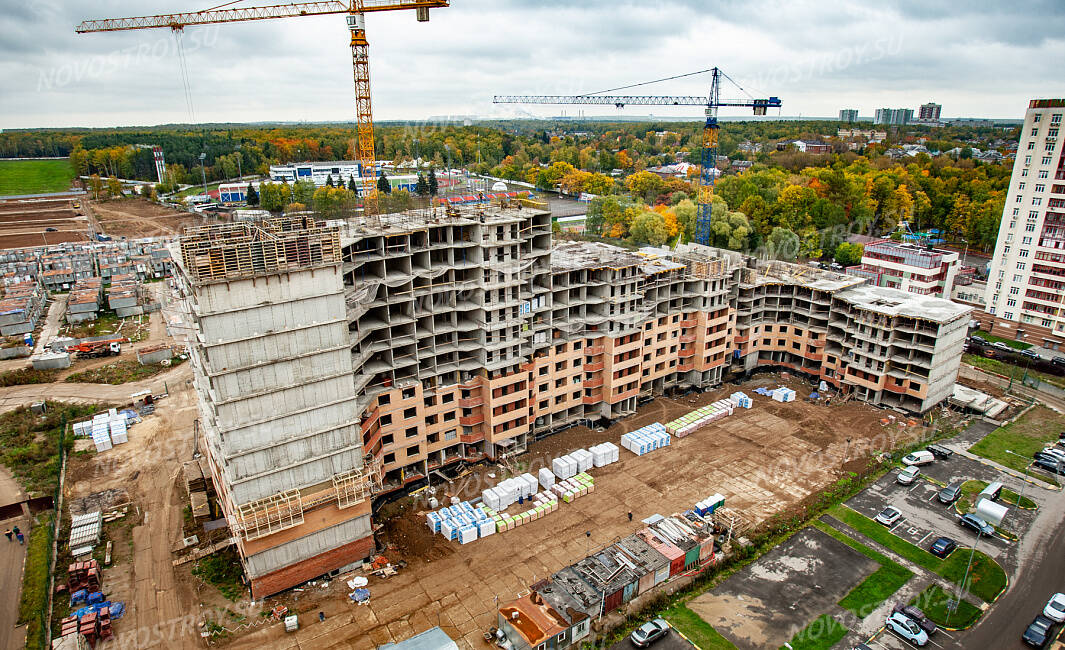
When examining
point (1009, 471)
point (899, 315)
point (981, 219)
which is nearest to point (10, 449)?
point (899, 315)

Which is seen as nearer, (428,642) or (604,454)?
(428,642)

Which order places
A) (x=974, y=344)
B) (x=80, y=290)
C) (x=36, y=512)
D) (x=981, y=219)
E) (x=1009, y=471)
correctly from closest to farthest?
(x=36, y=512) → (x=1009, y=471) → (x=974, y=344) → (x=80, y=290) → (x=981, y=219)

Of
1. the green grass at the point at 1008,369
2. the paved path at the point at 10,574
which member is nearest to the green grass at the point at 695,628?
the paved path at the point at 10,574

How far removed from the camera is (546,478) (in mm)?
48906

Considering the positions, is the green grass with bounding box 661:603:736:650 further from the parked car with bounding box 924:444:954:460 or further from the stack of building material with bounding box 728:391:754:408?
the parked car with bounding box 924:444:954:460

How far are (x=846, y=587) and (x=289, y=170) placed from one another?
186 metres

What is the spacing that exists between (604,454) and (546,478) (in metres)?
5.81

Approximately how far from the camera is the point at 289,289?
35188mm

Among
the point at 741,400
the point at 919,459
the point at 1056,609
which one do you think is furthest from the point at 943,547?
the point at 741,400

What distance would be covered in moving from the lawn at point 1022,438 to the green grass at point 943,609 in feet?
68.8

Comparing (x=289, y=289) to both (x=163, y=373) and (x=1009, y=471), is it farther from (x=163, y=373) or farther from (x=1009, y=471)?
(x=1009, y=471)

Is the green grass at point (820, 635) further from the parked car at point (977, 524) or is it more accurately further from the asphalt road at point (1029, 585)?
the parked car at point (977, 524)

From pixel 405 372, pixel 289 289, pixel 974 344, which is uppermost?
pixel 289 289

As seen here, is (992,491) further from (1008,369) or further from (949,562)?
(1008,369)
